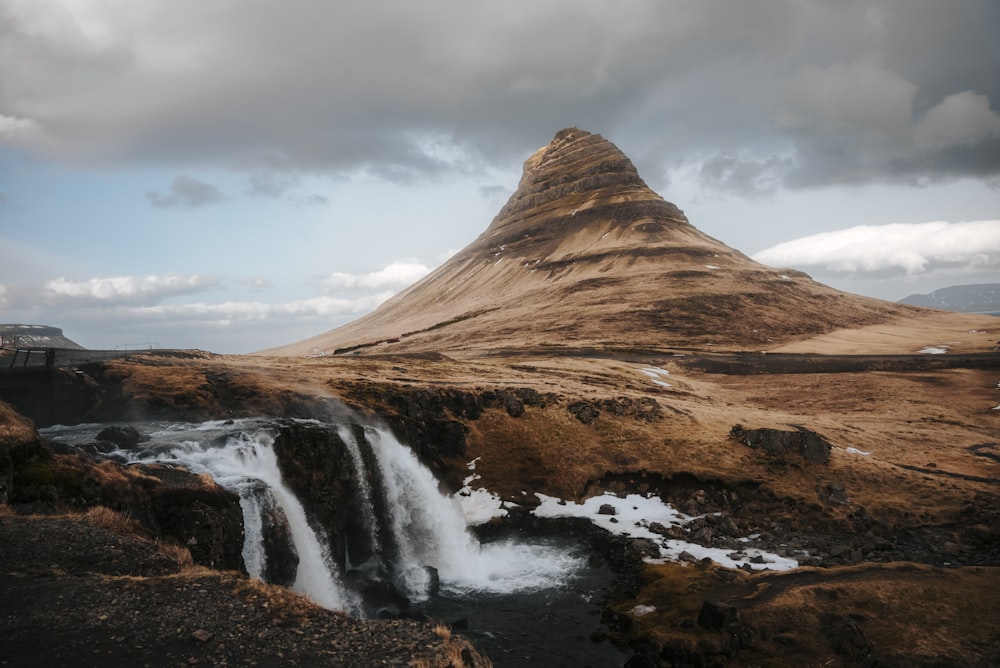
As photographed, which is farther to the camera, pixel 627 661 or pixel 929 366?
pixel 929 366

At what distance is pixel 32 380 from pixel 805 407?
267ft

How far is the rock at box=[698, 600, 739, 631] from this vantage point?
2858 cm

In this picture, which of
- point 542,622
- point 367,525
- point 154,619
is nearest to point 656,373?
point 367,525

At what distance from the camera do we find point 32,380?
41812mm

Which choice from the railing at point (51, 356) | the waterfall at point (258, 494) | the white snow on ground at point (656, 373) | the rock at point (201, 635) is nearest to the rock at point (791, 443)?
the white snow on ground at point (656, 373)

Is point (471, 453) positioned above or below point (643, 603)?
above

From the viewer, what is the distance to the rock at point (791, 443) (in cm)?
5044

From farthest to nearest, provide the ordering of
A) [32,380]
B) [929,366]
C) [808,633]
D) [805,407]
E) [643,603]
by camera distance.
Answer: [929,366] < [805,407] < [32,380] < [643,603] < [808,633]

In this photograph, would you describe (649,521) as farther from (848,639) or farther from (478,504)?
(848,639)

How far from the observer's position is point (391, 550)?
38281 millimetres

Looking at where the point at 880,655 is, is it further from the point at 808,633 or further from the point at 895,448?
the point at 895,448

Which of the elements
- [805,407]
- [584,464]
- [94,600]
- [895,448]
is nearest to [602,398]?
[584,464]

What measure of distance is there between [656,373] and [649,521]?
55.1 metres

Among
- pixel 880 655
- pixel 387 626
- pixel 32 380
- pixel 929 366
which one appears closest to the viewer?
pixel 387 626
